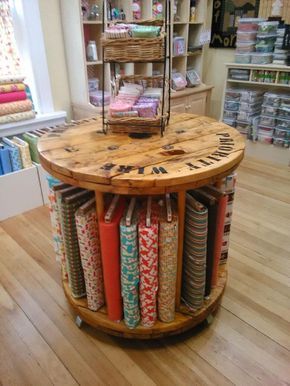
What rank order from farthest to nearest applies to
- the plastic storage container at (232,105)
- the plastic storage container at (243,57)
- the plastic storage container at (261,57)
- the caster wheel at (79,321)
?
the plastic storage container at (232,105) < the plastic storage container at (243,57) < the plastic storage container at (261,57) < the caster wheel at (79,321)

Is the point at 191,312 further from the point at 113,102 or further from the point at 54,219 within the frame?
the point at 113,102

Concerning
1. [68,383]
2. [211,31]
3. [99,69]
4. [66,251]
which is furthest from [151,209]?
[211,31]

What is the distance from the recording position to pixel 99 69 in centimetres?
289

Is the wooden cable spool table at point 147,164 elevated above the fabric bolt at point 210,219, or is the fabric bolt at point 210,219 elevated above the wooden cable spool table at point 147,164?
the wooden cable spool table at point 147,164

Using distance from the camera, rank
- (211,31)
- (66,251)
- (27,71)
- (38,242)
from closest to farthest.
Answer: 1. (66,251)
2. (38,242)
3. (27,71)
4. (211,31)

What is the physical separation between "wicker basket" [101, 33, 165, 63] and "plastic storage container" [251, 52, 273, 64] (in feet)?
7.30

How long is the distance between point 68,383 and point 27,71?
7.78 ft

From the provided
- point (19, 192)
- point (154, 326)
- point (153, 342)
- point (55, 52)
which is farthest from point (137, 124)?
point (55, 52)

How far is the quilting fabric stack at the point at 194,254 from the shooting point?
1166mm

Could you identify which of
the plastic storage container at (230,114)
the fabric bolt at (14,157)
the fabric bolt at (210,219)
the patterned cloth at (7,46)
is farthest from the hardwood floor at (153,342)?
the plastic storage container at (230,114)

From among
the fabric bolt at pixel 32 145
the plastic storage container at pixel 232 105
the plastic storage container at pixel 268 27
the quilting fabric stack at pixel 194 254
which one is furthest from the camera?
the plastic storage container at pixel 232 105

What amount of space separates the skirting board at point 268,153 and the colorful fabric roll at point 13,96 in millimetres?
2337

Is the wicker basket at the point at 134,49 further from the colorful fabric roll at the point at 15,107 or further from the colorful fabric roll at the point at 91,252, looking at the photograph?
the colorful fabric roll at the point at 15,107

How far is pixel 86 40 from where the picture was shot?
8.79 ft
